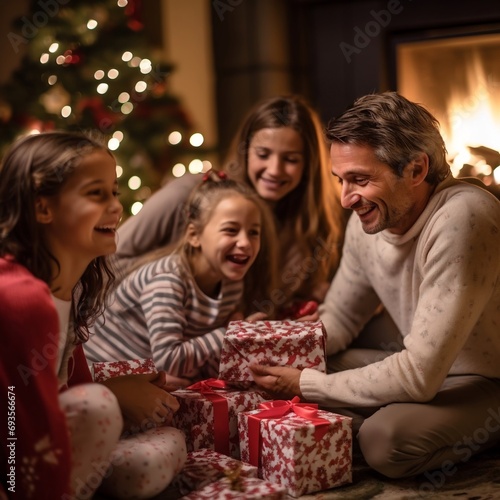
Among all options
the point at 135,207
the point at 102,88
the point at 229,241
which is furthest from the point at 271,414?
the point at 102,88

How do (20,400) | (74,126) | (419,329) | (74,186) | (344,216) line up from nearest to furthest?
(20,400), (74,186), (419,329), (344,216), (74,126)

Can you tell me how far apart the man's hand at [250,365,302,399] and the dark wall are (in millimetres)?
1892

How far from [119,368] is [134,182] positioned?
161cm

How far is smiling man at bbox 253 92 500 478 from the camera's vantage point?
5.62 feet

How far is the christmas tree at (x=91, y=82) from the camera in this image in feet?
10.9

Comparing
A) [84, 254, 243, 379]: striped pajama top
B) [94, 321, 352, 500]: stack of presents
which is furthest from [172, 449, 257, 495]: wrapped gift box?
[84, 254, 243, 379]: striped pajama top

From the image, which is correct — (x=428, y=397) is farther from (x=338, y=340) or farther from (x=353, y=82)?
(x=353, y=82)

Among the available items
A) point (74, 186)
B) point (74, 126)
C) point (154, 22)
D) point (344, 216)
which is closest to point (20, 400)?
point (74, 186)

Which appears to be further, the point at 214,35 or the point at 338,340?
the point at 214,35

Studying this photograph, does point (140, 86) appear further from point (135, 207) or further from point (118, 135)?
point (135, 207)

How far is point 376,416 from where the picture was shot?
177cm

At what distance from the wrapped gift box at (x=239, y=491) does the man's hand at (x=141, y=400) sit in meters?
0.19

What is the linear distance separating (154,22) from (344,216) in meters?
1.92

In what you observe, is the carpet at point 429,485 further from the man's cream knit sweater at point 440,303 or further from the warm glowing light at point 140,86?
the warm glowing light at point 140,86
